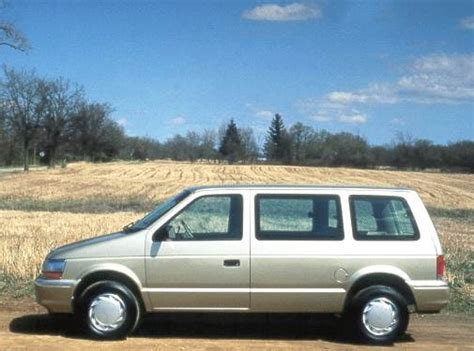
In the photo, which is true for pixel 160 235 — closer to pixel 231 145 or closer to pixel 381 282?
pixel 381 282

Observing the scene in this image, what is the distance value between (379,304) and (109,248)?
2.93m

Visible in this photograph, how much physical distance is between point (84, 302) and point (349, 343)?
2879 millimetres

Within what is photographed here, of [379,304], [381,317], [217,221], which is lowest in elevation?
[381,317]

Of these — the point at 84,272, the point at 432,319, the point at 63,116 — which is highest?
the point at 63,116

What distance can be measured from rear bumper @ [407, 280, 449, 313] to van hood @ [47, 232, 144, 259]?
295 centimetres

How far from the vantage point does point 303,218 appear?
866 centimetres

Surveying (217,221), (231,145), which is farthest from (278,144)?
(217,221)

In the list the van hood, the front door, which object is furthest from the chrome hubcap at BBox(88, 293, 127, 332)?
the van hood

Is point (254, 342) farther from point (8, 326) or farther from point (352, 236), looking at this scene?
point (8, 326)

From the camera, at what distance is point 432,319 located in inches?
392

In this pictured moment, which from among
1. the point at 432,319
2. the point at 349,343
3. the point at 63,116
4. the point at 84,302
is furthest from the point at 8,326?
the point at 63,116

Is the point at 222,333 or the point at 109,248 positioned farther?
the point at 222,333

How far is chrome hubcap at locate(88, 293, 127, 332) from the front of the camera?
821 cm

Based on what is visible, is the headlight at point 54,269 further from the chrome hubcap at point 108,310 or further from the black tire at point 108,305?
the chrome hubcap at point 108,310
